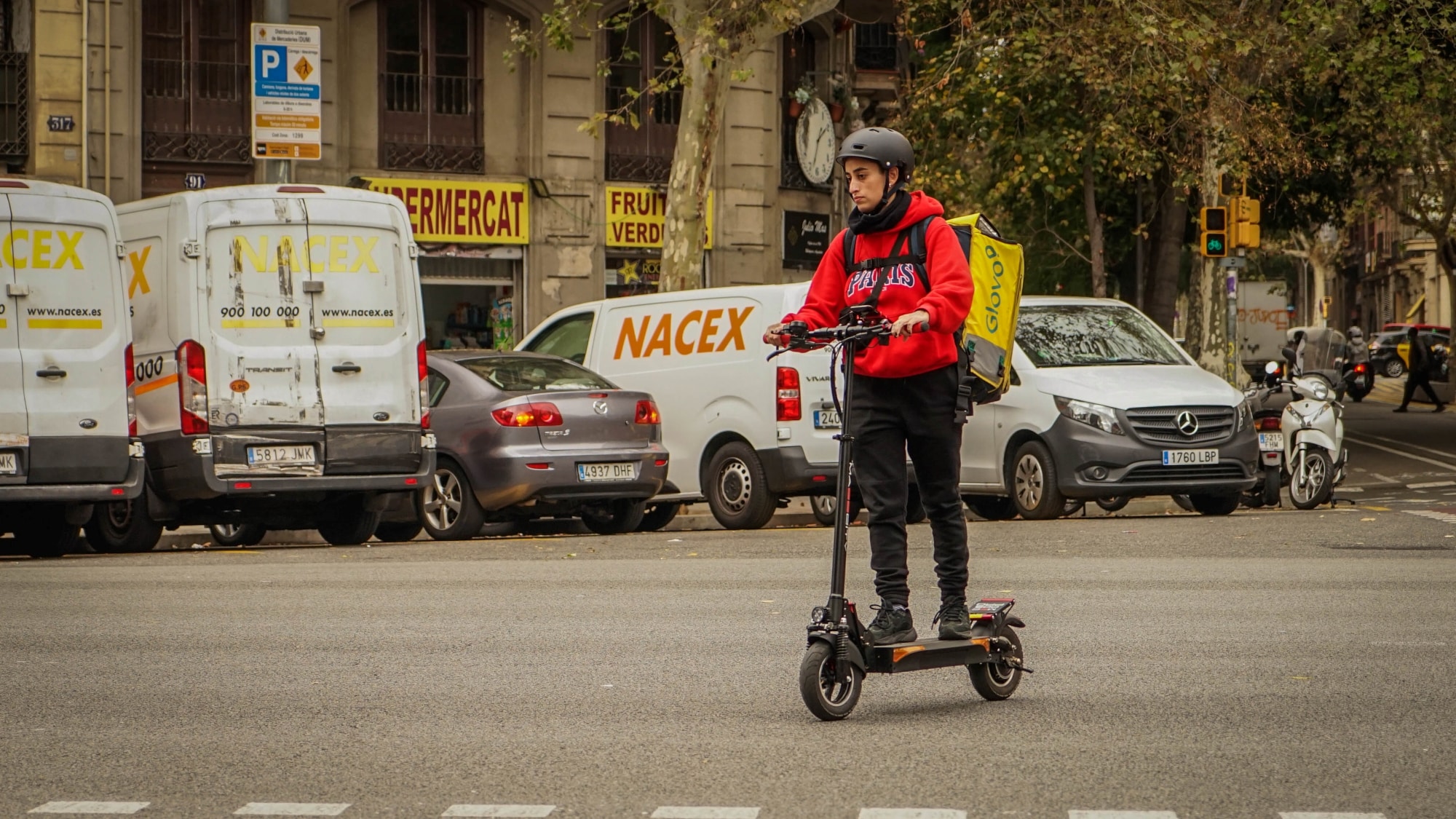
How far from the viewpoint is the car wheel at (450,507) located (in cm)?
1546

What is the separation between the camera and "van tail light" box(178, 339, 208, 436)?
1393 centimetres

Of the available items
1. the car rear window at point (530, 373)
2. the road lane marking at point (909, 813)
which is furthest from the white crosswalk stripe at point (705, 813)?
the car rear window at point (530, 373)

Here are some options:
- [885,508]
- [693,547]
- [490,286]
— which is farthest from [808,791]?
[490,286]

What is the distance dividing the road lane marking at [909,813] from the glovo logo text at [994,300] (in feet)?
24.6

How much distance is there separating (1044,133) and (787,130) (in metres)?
3.93

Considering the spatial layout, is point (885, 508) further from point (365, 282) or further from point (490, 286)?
point (490, 286)

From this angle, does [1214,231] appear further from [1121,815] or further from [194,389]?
[1121,815]

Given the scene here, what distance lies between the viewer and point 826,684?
6.68 metres

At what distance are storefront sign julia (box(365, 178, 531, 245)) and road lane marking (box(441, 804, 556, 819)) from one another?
22.9 meters

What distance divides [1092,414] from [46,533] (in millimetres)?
7490

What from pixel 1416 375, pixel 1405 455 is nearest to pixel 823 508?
pixel 1405 455

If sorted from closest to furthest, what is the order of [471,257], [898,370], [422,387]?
1. [898,370]
2. [422,387]
3. [471,257]

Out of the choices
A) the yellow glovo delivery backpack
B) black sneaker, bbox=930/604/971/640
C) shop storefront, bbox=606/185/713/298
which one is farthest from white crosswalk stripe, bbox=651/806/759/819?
shop storefront, bbox=606/185/713/298

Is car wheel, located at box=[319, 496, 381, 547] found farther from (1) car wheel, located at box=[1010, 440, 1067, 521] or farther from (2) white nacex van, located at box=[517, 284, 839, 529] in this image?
(1) car wheel, located at box=[1010, 440, 1067, 521]
